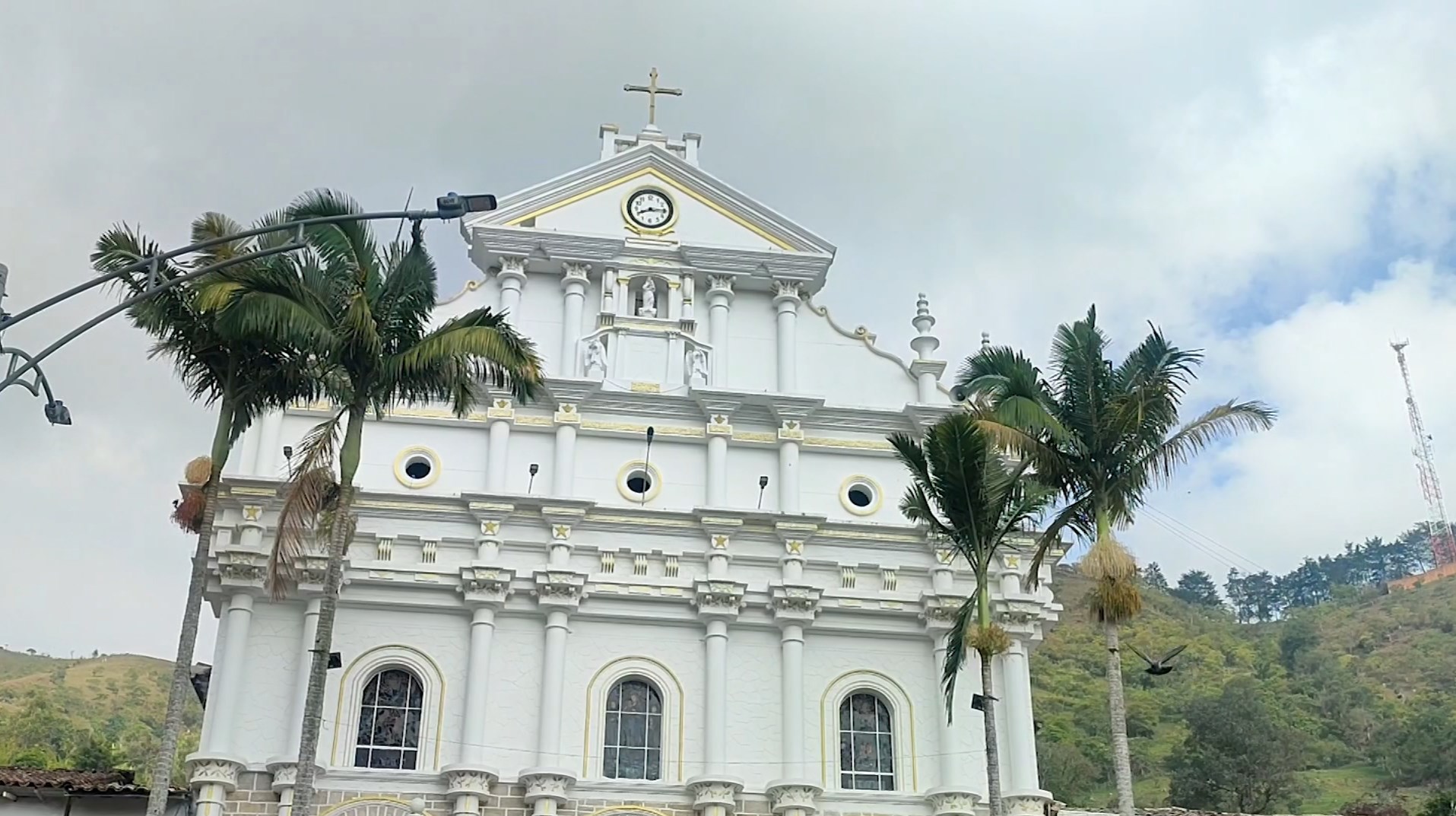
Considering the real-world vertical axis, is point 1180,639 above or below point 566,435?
above

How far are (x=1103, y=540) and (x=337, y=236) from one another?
1264 centimetres

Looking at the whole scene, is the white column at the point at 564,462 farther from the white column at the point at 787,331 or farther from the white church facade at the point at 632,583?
the white column at the point at 787,331

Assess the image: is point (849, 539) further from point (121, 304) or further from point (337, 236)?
point (121, 304)

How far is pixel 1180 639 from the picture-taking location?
77.1 m

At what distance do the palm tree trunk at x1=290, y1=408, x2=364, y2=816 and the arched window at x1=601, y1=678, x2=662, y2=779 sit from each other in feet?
24.9

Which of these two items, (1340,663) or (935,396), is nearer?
(935,396)

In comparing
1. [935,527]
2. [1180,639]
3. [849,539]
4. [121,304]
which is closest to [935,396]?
[849,539]

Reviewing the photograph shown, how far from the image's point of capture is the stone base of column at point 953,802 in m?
26.0

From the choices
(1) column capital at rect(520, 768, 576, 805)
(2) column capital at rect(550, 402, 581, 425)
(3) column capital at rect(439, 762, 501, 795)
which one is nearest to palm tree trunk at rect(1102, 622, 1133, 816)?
(1) column capital at rect(520, 768, 576, 805)

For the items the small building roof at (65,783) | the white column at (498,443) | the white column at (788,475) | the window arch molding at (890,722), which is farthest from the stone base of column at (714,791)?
the small building roof at (65,783)

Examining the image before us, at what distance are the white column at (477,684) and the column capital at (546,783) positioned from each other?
3.31 feet

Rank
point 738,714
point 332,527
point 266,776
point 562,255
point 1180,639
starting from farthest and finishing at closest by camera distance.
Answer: point 1180,639
point 562,255
point 738,714
point 266,776
point 332,527

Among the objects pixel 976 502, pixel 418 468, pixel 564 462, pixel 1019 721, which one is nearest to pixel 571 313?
pixel 564 462

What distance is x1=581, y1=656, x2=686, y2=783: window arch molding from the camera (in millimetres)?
26031
